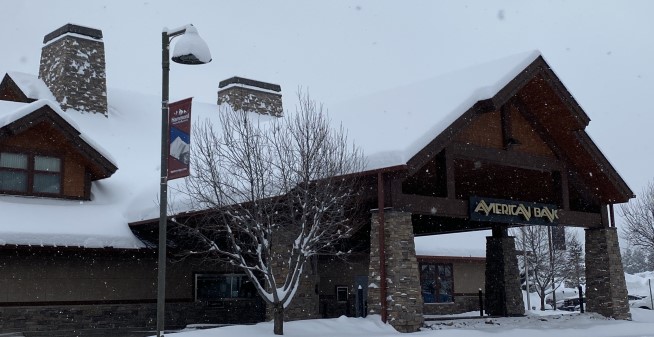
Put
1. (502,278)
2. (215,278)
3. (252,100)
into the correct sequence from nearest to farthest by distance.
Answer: (215,278)
(502,278)
(252,100)

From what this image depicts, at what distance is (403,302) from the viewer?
679 inches

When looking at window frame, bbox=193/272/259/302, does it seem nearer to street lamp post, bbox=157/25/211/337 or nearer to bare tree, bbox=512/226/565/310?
street lamp post, bbox=157/25/211/337

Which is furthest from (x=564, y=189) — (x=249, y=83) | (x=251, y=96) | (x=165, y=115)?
(x=249, y=83)

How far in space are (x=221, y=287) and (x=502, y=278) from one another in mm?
10401

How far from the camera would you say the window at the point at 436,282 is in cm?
3469

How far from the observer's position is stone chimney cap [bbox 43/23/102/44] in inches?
1224

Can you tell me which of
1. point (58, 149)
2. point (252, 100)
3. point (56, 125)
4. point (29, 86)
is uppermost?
point (252, 100)

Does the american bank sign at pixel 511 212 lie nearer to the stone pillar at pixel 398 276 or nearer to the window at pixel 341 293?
the stone pillar at pixel 398 276

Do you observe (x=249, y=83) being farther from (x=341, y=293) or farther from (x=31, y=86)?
(x=341, y=293)

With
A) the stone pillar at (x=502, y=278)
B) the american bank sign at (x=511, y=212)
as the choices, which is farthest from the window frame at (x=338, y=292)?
the american bank sign at (x=511, y=212)

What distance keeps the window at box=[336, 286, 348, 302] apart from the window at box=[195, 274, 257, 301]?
412 centimetres

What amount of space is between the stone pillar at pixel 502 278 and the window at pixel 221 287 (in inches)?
351

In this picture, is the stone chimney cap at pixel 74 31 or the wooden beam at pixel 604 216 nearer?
the wooden beam at pixel 604 216

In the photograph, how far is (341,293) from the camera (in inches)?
1209
